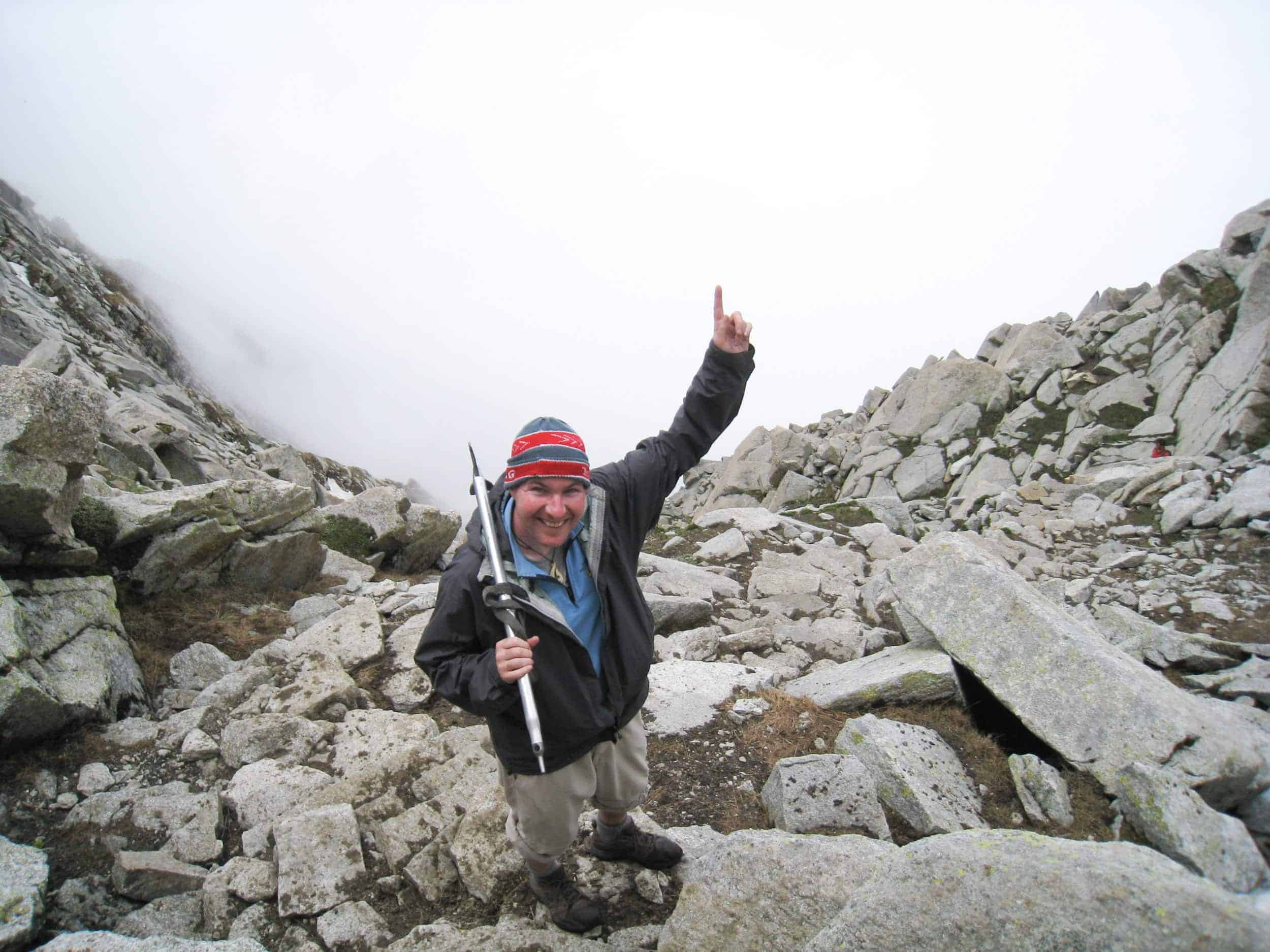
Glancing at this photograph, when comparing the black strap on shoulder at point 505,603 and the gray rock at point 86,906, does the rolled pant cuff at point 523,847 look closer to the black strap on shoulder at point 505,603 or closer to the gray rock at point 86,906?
the black strap on shoulder at point 505,603

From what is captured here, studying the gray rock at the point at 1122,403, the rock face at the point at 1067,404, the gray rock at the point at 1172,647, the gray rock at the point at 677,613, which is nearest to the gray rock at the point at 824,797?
Answer: the gray rock at the point at 1172,647

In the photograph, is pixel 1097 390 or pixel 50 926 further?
pixel 1097 390

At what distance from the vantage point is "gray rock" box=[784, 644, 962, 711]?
712 centimetres

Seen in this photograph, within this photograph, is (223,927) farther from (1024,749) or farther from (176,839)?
(1024,749)

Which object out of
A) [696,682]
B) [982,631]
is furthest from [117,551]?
[982,631]

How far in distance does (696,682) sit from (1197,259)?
31.9 metres

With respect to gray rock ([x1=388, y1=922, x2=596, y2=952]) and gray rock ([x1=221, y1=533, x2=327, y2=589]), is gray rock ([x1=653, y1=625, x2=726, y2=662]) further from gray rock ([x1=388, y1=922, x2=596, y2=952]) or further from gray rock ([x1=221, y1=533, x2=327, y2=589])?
gray rock ([x1=221, y1=533, x2=327, y2=589])

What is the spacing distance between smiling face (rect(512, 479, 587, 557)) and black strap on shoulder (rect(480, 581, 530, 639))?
35 cm

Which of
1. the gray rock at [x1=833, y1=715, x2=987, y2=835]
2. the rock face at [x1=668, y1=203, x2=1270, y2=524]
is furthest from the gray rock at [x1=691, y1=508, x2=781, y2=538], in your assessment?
the gray rock at [x1=833, y1=715, x2=987, y2=835]

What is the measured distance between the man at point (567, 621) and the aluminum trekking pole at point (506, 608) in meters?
0.06

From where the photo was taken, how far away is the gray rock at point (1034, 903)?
2.37 meters

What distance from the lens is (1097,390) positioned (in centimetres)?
2572

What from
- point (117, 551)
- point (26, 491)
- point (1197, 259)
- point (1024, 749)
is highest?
point (1197, 259)

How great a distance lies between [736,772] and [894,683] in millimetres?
2116
